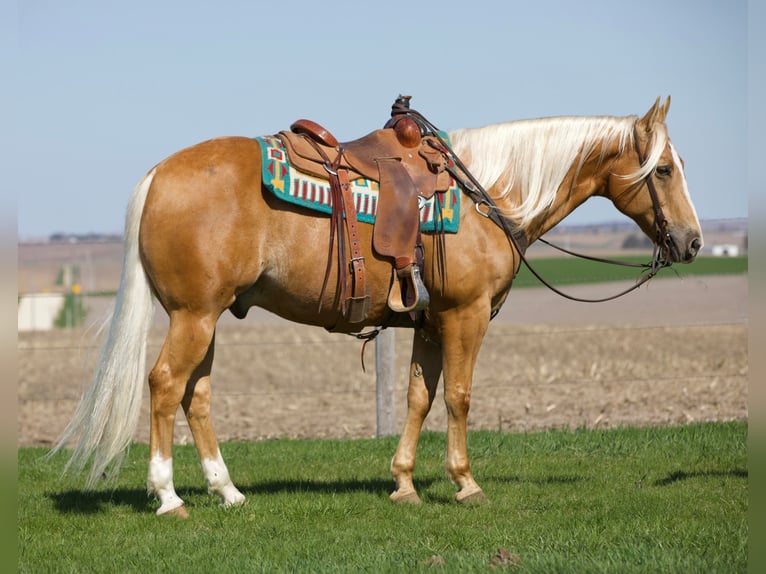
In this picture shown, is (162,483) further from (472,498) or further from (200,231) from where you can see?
(472,498)

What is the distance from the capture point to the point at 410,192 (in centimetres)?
554

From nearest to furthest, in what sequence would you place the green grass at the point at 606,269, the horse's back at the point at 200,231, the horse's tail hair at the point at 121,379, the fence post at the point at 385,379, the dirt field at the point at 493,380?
the horse's back at the point at 200,231, the horse's tail hair at the point at 121,379, the fence post at the point at 385,379, the dirt field at the point at 493,380, the green grass at the point at 606,269

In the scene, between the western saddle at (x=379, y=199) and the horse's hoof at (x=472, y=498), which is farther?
the horse's hoof at (x=472, y=498)

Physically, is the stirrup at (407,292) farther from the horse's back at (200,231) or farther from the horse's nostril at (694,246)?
the horse's nostril at (694,246)

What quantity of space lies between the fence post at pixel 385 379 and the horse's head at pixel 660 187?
9.95 feet

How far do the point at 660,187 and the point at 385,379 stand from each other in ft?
11.2

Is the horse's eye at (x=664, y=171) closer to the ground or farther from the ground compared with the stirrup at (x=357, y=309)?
farther from the ground

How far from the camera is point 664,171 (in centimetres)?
591

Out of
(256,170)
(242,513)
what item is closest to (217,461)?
(242,513)

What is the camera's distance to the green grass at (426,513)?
4.41 metres

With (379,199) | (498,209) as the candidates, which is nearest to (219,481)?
(379,199)

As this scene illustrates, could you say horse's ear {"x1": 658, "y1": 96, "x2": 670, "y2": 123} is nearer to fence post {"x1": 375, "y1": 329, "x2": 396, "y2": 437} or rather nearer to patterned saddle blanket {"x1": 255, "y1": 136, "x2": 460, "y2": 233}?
patterned saddle blanket {"x1": 255, "y1": 136, "x2": 460, "y2": 233}

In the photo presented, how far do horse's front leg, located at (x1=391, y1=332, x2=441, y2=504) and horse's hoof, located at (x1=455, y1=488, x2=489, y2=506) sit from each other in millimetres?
270

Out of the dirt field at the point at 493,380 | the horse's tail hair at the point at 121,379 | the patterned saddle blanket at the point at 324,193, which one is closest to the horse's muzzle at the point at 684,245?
the patterned saddle blanket at the point at 324,193
